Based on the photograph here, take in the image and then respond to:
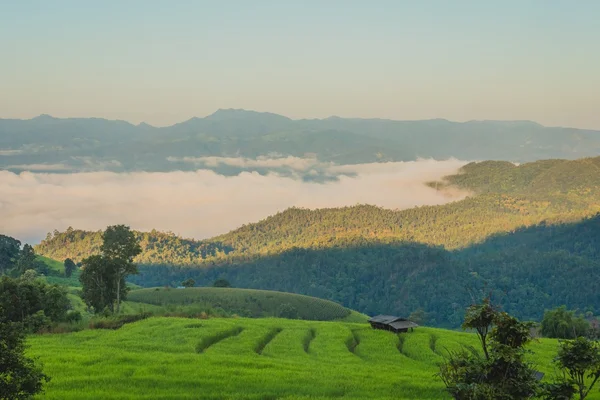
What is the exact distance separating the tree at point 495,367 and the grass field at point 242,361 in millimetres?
7647

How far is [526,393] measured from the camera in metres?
24.6

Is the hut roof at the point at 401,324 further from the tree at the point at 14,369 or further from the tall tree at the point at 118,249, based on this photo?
the tree at the point at 14,369

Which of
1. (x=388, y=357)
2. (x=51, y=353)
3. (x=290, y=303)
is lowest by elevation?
(x=290, y=303)

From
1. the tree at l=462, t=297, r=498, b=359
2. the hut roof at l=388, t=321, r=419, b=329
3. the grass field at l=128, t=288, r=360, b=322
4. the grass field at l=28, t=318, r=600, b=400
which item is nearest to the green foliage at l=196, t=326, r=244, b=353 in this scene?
the grass field at l=28, t=318, r=600, b=400

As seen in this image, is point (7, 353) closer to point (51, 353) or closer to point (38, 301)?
point (51, 353)

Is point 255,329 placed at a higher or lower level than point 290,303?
higher

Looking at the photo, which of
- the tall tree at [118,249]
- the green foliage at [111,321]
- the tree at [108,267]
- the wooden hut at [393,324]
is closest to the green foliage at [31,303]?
the green foliage at [111,321]

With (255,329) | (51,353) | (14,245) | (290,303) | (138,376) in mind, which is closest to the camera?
(138,376)

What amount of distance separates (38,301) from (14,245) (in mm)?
113566

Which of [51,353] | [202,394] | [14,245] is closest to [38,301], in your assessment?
[51,353]

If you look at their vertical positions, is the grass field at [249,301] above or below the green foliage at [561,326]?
below

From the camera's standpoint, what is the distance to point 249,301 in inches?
7160

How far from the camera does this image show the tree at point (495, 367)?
78.9 ft

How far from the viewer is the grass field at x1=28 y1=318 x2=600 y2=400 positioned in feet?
123
